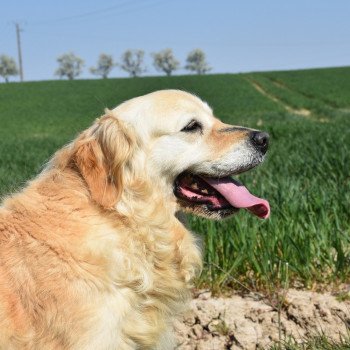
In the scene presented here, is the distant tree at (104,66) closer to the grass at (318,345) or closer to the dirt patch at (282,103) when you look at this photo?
the dirt patch at (282,103)

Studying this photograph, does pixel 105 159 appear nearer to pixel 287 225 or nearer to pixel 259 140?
pixel 259 140

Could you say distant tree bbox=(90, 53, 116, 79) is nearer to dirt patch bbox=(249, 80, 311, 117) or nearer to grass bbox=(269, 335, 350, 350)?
dirt patch bbox=(249, 80, 311, 117)

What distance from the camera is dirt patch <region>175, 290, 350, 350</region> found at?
374 cm

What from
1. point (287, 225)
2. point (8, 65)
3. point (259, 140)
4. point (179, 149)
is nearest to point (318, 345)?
point (259, 140)

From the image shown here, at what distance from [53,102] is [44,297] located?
45.5 metres

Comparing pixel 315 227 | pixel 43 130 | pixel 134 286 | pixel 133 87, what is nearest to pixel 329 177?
pixel 315 227

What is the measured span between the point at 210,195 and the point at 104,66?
146m

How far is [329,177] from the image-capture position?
23.9 feet

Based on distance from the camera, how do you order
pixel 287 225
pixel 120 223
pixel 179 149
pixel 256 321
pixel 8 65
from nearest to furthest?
pixel 120 223, pixel 179 149, pixel 256 321, pixel 287 225, pixel 8 65

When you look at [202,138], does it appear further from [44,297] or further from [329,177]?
[329,177]

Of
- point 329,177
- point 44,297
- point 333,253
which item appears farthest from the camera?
point 329,177

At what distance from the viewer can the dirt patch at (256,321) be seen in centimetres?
374

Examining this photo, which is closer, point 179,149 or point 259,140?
point 179,149

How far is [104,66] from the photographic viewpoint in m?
146
